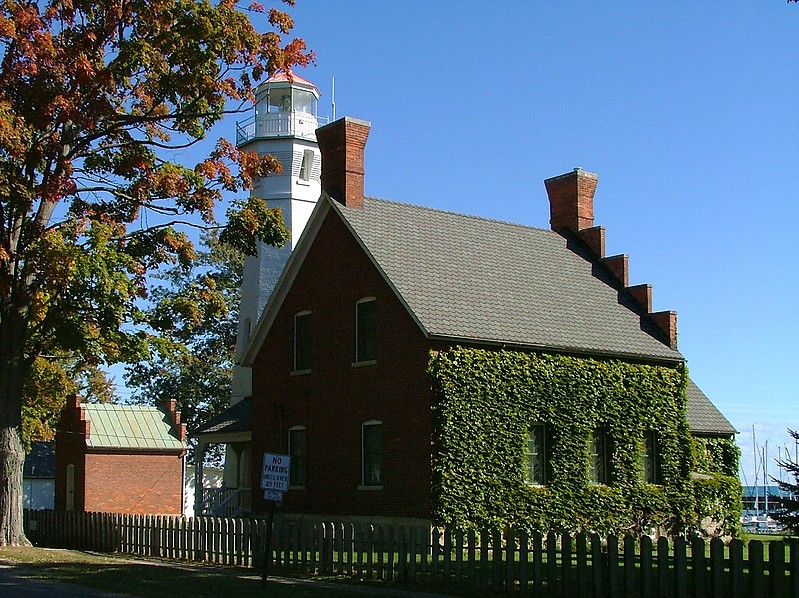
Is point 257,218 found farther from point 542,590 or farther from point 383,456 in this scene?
point 542,590

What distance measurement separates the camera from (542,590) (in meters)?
17.2

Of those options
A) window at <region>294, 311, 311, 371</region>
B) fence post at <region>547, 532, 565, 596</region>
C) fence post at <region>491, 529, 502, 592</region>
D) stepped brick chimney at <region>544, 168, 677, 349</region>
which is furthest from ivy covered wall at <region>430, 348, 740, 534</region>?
fence post at <region>547, 532, 565, 596</region>

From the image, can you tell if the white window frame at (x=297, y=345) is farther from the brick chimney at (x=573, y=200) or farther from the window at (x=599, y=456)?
the brick chimney at (x=573, y=200)

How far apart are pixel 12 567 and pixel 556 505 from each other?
13076mm

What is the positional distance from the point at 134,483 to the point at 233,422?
6.04 m

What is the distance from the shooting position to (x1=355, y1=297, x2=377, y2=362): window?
27.9 meters

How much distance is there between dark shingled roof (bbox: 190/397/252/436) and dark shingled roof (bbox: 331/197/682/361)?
8.72m

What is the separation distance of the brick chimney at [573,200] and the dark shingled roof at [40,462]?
28.5 metres

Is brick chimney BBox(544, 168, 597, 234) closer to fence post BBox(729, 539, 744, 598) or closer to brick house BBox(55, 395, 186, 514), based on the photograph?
brick house BBox(55, 395, 186, 514)

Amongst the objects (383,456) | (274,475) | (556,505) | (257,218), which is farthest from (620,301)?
(274,475)

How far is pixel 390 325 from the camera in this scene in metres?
27.2

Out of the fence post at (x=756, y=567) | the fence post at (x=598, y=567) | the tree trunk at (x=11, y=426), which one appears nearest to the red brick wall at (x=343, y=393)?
the tree trunk at (x=11, y=426)

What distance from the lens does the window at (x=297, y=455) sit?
30103mm

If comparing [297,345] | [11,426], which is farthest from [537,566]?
[297,345]
